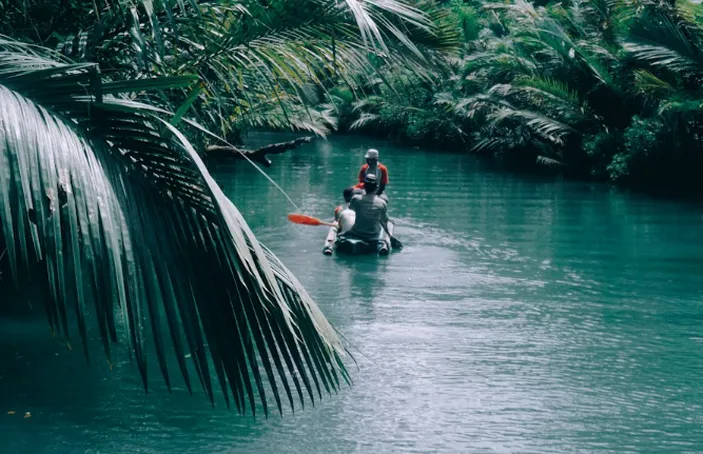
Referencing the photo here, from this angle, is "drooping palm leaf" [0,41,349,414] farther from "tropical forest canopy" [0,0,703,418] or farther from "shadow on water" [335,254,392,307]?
"shadow on water" [335,254,392,307]

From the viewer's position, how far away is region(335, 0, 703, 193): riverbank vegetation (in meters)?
19.9

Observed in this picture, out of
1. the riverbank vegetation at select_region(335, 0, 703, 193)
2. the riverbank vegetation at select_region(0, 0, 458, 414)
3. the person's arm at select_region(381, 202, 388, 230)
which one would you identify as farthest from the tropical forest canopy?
the person's arm at select_region(381, 202, 388, 230)

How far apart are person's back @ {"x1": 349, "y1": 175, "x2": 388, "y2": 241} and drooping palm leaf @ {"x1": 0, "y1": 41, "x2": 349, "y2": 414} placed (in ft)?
35.6

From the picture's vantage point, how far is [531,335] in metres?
9.58

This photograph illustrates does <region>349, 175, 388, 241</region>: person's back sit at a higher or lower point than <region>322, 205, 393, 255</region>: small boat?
higher

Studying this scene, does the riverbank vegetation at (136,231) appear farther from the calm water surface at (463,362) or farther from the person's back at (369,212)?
the person's back at (369,212)

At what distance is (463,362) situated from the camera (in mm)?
8594

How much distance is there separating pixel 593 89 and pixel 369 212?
1260 cm

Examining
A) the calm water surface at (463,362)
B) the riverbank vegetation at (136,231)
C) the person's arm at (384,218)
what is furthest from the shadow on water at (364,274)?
the riverbank vegetation at (136,231)

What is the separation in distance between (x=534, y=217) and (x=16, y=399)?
1240 cm

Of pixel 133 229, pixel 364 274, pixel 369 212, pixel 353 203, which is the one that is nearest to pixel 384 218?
pixel 369 212

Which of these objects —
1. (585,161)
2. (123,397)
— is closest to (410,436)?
(123,397)

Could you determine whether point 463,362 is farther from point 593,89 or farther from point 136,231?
point 593,89

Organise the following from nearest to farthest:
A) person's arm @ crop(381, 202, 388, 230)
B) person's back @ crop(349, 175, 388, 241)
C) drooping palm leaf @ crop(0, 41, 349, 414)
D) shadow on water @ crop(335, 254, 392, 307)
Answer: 1. drooping palm leaf @ crop(0, 41, 349, 414)
2. shadow on water @ crop(335, 254, 392, 307)
3. person's back @ crop(349, 175, 388, 241)
4. person's arm @ crop(381, 202, 388, 230)
